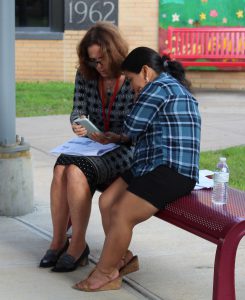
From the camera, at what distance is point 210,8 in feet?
45.9

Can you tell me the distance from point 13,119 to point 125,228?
1.91 m

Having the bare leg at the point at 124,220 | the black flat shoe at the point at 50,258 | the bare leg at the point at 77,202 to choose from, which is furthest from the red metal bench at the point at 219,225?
the black flat shoe at the point at 50,258

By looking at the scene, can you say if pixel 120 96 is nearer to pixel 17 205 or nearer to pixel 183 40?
pixel 17 205

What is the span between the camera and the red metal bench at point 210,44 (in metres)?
13.9

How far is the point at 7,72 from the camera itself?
19.3ft

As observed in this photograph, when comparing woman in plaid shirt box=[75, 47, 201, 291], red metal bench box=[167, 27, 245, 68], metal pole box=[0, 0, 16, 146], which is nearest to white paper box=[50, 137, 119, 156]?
woman in plaid shirt box=[75, 47, 201, 291]

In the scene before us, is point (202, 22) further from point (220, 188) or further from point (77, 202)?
point (220, 188)

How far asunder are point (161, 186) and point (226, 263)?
59 cm

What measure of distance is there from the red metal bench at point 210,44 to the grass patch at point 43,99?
1954 mm

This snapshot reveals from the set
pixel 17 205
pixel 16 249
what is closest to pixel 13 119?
pixel 17 205

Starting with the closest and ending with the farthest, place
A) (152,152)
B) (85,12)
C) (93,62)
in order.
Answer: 1. (152,152)
2. (93,62)
3. (85,12)

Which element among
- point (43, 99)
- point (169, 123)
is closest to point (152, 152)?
point (169, 123)

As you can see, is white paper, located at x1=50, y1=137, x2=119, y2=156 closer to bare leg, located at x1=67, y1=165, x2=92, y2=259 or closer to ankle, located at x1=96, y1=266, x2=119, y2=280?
bare leg, located at x1=67, y1=165, x2=92, y2=259

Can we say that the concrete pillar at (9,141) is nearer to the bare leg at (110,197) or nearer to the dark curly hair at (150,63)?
the bare leg at (110,197)
